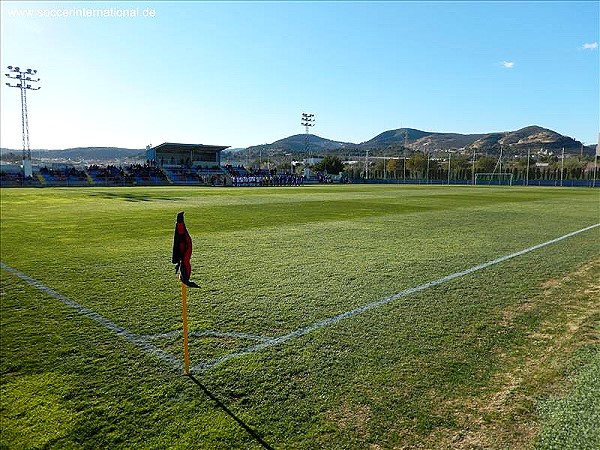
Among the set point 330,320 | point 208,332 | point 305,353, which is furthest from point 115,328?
point 330,320

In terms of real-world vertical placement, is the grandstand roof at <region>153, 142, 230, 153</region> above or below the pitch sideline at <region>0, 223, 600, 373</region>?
above

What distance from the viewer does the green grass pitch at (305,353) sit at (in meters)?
2.80

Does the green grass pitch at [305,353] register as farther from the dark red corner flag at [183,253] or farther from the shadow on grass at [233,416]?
the dark red corner flag at [183,253]

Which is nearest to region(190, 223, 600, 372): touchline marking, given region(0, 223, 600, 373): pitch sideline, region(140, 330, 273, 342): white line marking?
region(0, 223, 600, 373): pitch sideline

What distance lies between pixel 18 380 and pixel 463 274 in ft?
20.0

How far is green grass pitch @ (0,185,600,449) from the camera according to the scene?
9.19ft

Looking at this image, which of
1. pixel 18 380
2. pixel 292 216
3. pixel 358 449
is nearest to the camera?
pixel 358 449

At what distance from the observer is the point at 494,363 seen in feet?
12.3

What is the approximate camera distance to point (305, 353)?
154 inches

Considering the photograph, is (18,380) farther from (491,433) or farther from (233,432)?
(491,433)

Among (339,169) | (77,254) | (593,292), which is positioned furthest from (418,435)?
(339,169)

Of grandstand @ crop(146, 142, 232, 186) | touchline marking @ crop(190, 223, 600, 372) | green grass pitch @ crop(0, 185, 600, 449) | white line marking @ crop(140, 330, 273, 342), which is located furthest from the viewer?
grandstand @ crop(146, 142, 232, 186)

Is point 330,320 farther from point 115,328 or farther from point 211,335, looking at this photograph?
point 115,328

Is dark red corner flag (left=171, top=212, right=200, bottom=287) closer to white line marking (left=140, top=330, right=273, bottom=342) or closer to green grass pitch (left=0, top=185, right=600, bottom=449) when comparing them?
green grass pitch (left=0, top=185, right=600, bottom=449)
